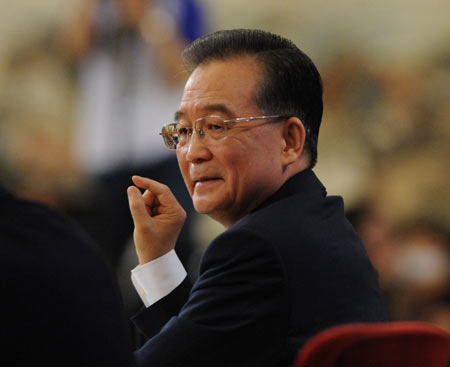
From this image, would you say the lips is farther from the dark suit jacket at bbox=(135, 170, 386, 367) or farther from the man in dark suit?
the dark suit jacket at bbox=(135, 170, 386, 367)

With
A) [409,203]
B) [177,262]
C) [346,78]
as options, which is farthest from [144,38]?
[177,262]

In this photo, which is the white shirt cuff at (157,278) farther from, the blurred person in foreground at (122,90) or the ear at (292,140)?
the blurred person in foreground at (122,90)

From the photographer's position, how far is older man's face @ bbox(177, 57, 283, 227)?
2.31m

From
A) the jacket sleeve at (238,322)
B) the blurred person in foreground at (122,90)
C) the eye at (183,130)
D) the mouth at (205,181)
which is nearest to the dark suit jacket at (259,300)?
the jacket sleeve at (238,322)

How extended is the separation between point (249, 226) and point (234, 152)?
41 centimetres

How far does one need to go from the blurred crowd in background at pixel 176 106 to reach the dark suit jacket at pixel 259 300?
12.1 ft

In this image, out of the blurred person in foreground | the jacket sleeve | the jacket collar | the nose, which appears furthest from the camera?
the blurred person in foreground

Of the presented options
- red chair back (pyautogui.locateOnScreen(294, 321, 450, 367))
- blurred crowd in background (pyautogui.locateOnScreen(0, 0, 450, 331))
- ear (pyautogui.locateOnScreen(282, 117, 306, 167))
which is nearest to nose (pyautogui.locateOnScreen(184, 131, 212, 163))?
ear (pyautogui.locateOnScreen(282, 117, 306, 167))

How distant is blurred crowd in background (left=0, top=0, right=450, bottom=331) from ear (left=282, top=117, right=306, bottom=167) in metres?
3.41

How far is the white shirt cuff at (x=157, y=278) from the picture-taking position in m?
2.52

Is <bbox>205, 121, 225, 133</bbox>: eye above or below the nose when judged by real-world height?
above

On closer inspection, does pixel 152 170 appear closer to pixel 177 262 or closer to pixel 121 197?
pixel 121 197

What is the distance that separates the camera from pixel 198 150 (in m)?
2.34

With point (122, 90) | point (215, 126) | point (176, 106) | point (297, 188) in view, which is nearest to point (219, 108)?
point (215, 126)
